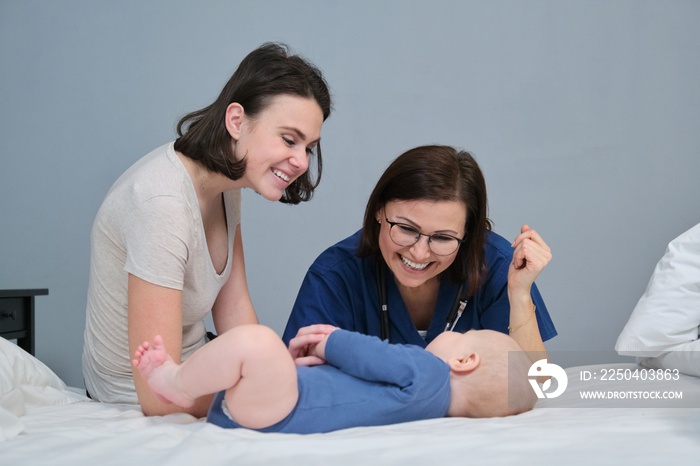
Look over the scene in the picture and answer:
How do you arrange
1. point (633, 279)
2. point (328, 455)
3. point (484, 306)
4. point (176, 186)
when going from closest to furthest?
1. point (328, 455)
2. point (176, 186)
3. point (484, 306)
4. point (633, 279)

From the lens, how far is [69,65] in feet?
10.7

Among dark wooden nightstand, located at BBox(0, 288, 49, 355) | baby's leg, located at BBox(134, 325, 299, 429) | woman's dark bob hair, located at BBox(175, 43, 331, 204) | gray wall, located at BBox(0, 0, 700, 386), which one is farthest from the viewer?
gray wall, located at BBox(0, 0, 700, 386)

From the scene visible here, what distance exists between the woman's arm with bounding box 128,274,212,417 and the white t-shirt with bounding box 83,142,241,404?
24 millimetres

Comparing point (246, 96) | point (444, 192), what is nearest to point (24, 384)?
point (246, 96)

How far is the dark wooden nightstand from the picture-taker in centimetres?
247

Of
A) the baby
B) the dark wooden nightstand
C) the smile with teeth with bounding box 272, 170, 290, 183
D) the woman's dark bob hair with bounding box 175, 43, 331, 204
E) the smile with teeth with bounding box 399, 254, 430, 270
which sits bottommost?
the dark wooden nightstand

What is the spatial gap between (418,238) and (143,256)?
0.68 metres

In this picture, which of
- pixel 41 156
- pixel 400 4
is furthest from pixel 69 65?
pixel 400 4

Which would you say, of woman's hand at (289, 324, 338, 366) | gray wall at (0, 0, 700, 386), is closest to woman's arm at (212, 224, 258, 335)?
woman's hand at (289, 324, 338, 366)

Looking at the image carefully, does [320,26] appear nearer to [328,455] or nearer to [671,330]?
[671,330]

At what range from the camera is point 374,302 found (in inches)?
82.0

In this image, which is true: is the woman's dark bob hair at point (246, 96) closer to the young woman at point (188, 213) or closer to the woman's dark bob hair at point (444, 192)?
the young woman at point (188, 213)

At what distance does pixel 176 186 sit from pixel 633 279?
90.3 inches

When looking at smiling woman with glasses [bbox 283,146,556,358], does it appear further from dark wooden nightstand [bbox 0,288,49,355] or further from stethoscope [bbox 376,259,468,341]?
dark wooden nightstand [bbox 0,288,49,355]
